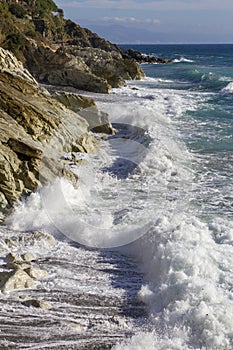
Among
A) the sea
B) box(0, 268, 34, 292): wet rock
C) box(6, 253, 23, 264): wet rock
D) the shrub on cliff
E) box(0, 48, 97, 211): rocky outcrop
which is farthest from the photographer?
the shrub on cliff

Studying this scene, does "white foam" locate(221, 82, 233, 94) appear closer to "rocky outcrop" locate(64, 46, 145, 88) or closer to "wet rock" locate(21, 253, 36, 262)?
"rocky outcrop" locate(64, 46, 145, 88)

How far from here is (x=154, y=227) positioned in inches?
421

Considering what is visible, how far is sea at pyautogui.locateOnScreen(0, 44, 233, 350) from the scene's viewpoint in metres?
7.25

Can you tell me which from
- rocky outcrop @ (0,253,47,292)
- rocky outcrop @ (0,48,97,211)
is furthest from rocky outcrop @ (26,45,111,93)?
rocky outcrop @ (0,253,47,292)

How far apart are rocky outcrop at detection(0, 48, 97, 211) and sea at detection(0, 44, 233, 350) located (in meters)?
0.48

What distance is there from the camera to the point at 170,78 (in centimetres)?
5116

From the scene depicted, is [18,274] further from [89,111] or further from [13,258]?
[89,111]

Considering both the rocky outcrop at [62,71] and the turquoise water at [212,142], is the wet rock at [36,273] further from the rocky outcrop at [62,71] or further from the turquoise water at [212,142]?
the rocky outcrop at [62,71]

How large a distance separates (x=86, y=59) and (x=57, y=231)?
3866 cm

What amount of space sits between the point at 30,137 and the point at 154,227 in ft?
17.2

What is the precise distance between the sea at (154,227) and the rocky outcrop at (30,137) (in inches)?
18.9

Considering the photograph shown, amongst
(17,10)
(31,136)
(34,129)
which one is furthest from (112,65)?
(31,136)

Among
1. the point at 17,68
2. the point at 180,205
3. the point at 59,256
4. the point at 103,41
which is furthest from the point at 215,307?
the point at 103,41

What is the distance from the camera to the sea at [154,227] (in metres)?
7.25
